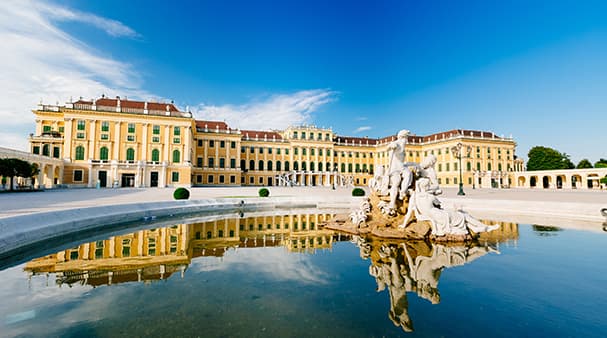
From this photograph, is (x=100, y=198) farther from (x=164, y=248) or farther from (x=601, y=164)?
(x=601, y=164)

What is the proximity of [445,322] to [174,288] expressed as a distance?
150 inches

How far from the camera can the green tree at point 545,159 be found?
51.1 meters

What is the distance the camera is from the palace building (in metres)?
32.2

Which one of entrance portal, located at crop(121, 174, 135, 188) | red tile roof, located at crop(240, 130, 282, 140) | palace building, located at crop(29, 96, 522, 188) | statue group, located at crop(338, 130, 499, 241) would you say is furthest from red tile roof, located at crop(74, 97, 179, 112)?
statue group, located at crop(338, 130, 499, 241)

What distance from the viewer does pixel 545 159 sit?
51.6m

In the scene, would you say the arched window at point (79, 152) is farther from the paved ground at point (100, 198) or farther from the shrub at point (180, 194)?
the shrub at point (180, 194)

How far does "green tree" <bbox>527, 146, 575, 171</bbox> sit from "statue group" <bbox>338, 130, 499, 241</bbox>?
6012 centimetres

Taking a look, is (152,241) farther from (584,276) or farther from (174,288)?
(584,276)

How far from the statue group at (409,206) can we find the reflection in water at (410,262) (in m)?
0.51

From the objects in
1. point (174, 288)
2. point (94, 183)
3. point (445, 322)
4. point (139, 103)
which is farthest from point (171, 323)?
point (139, 103)

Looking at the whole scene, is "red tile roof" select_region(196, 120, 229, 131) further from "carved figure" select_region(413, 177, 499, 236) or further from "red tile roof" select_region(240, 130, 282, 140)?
"carved figure" select_region(413, 177, 499, 236)

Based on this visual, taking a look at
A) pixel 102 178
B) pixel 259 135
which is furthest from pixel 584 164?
pixel 102 178

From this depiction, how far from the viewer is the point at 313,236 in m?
8.09

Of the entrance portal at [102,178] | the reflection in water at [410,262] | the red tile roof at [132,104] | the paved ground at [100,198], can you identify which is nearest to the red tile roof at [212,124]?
the red tile roof at [132,104]
